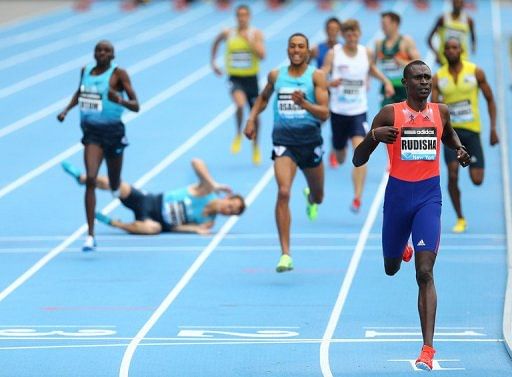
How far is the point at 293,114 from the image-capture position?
13.2m

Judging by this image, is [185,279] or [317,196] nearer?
[185,279]

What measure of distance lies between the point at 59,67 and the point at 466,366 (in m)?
23.2

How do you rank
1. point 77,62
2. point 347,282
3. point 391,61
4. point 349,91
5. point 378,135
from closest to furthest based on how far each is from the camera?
point 378,135, point 347,282, point 349,91, point 391,61, point 77,62

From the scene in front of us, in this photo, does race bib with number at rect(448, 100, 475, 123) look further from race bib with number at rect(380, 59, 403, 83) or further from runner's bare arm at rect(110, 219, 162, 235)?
race bib with number at rect(380, 59, 403, 83)

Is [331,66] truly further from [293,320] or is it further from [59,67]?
[59,67]

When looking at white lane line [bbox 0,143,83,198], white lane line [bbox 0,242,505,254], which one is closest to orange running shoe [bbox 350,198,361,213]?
white lane line [bbox 0,242,505,254]

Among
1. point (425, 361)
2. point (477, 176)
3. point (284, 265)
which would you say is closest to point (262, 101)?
point (284, 265)

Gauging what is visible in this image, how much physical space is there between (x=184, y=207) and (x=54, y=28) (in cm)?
2569

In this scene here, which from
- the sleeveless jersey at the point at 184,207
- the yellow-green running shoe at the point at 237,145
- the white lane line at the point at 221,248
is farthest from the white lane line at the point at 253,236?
the yellow-green running shoe at the point at 237,145

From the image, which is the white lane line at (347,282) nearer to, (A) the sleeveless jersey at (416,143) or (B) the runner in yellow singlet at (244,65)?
(A) the sleeveless jersey at (416,143)

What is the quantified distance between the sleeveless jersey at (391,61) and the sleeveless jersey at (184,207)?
3.68 m

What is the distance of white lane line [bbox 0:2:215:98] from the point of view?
93.8 feet

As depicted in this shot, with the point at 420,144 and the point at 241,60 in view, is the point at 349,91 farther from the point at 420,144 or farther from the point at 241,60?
the point at 420,144

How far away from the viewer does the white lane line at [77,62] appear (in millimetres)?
28594
